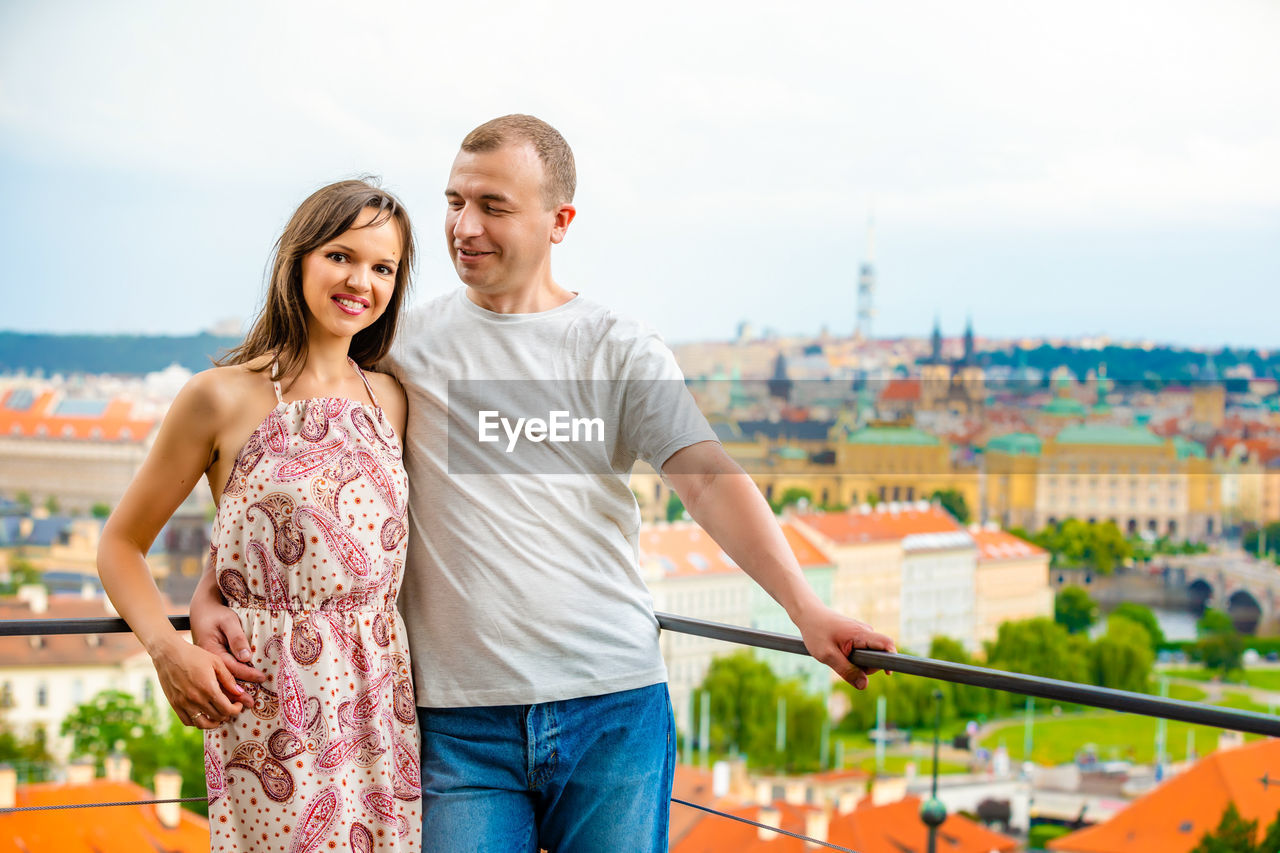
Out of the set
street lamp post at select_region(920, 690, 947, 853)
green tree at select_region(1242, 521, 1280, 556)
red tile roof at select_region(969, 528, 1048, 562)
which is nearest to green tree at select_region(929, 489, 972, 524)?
red tile roof at select_region(969, 528, 1048, 562)

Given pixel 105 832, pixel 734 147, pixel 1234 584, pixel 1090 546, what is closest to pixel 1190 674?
pixel 1234 584

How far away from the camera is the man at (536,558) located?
95cm

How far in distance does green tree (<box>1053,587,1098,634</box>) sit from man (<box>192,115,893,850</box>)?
40.0m

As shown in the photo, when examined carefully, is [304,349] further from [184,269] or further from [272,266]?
[184,269]

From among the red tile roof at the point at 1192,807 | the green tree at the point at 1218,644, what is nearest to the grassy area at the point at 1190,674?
the green tree at the point at 1218,644

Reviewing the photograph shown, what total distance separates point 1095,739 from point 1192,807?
465 cm

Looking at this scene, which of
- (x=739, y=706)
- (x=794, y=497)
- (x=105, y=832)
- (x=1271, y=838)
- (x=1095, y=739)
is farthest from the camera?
(x=794, y=497)

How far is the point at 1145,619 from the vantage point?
122 feet

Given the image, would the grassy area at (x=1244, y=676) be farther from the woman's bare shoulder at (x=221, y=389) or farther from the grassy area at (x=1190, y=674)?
the woman's bare shoulder at (x=221, y=389)

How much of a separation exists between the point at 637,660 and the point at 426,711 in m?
0.18

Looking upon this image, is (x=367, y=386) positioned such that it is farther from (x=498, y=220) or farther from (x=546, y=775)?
(x=546, y=775)

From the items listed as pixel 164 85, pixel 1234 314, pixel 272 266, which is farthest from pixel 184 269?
pixel 272 266

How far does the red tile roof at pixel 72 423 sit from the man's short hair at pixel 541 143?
1660 inches

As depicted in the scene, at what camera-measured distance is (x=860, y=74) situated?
161 feet
